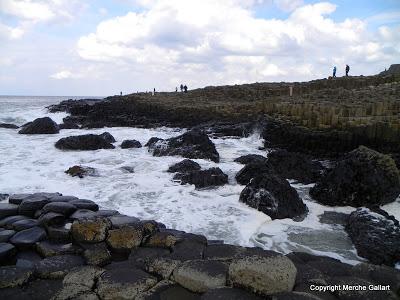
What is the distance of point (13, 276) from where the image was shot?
3.93 metres

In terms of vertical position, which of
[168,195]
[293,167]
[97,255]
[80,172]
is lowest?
[168,195]

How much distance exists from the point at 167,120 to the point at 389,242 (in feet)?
59.7

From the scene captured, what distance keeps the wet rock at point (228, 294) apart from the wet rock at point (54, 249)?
6.54ft

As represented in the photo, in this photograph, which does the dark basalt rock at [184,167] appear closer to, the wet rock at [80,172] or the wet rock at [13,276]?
the wet rock at [80,172]

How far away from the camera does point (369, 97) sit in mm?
18141

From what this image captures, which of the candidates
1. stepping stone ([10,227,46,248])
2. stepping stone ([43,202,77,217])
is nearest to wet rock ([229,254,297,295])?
stepping stone ([10,227,46,248])

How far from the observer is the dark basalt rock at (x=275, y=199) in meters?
6.97

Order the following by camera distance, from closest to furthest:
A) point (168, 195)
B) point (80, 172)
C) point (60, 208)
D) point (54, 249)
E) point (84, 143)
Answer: point (54, 249)
point (60, 208)
point (168, 195)
point (80, 172)
point (84, 143)

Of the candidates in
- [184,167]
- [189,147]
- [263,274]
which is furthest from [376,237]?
[189,147]

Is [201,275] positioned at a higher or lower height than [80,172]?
higher

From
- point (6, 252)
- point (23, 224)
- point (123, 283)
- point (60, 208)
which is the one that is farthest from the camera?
point (60, 208)

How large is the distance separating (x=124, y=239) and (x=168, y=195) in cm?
339

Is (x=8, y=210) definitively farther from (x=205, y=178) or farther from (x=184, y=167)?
(x=184, y=167)

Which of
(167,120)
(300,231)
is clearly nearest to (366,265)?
(300,231)
